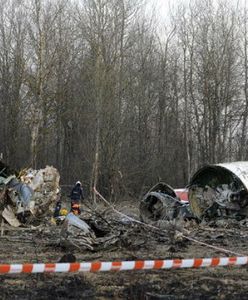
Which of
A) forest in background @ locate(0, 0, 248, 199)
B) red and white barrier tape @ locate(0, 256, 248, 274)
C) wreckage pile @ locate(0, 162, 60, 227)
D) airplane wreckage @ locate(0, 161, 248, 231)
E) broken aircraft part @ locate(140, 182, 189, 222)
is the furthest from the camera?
forest in background @ locate(0, 0, 248, 199)

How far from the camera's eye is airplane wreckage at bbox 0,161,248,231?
15.1 metres

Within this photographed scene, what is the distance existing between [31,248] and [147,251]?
2513mm

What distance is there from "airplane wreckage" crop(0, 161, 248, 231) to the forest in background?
594 inches

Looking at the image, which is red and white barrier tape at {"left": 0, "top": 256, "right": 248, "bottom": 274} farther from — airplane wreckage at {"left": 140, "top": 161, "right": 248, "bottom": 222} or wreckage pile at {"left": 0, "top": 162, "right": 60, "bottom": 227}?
wreckage pile at {"left": 0, "top": 162, "right": 60, "bottom": 227}

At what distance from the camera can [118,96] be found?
33.3 m

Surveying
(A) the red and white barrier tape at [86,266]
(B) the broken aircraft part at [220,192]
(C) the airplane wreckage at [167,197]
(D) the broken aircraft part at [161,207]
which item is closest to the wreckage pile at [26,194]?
(C) the airplane wreckage at [167,197]

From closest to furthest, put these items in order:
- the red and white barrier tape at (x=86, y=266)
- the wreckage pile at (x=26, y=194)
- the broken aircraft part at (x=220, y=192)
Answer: the red and white barrier tape at (x=86, y=266) < the broken aircraft part at (x=220, y=192) < the wreckage pile at (x=26, y=194)

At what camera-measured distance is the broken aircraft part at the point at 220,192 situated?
14938 millimetres

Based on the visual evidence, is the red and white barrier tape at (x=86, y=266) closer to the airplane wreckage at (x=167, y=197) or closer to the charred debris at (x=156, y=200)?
the charred debris at (x=156, y=200)

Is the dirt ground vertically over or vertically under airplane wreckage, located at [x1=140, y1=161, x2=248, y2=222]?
under

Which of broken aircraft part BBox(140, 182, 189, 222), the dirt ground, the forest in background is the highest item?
the forest in background

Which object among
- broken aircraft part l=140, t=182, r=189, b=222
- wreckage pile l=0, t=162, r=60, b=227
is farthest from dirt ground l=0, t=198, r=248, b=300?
broken aircraft part l=140, t=182, r=189, b=222

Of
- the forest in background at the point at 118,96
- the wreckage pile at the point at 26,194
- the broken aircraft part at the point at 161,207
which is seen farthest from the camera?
the forest in background at the point at 118,96

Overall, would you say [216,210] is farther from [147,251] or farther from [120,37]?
[120,37]
